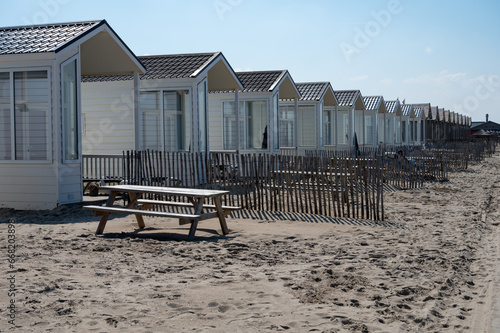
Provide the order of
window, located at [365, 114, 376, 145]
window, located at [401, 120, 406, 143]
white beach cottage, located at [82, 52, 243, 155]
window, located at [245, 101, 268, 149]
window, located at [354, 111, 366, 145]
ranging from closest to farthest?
white beach cottage, located at [82, 52, 243, 155] < window, located at [245, 101, 268, 149] < window, located at [354, 111, 366, 145] < window, located at [365, 114, 376, 145] < window, located at [401, 120, 406, 143]

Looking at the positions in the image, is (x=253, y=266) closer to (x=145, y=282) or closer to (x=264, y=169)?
(x=145, y=282)

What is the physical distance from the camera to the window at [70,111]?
1214 centimetres

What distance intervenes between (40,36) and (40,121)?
79.9 inches

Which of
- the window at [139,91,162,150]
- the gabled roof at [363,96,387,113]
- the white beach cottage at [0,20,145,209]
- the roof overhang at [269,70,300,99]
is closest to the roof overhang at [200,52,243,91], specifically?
the window at [139,91,162,150]

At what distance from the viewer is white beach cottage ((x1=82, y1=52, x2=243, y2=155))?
656 inches

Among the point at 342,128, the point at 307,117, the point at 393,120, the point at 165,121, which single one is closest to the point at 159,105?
the point at 165,121

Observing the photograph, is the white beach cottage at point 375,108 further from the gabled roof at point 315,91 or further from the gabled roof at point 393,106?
the gabled roof at point 315,91

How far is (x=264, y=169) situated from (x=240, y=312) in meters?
7.75

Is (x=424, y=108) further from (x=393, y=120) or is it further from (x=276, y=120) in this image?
(x=276, y=120)

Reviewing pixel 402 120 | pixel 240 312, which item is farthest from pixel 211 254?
pixel 402 120

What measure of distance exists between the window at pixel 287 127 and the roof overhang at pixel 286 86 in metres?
1.77

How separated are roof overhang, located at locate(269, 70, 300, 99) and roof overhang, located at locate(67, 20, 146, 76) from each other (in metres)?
7.14

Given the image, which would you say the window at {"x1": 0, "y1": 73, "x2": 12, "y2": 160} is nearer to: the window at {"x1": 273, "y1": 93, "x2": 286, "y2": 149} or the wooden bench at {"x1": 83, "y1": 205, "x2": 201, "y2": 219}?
the wooden bench at {"x1": 83, "y1": 205, "x2": 201, "y2": 219}

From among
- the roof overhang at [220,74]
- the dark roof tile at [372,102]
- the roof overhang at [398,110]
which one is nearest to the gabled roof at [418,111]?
the roof overhang at [398,110]
